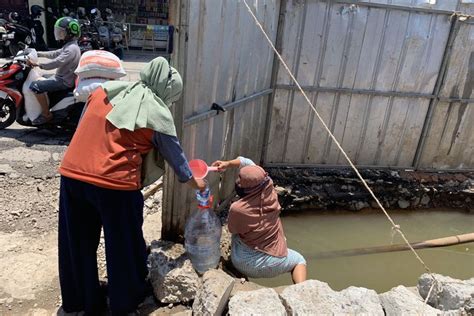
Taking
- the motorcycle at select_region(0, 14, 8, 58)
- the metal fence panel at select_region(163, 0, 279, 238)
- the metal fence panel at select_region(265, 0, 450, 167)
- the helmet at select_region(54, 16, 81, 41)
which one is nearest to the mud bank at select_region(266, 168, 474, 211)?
the metal fence panel at select_region(265, 0, 450, 167)

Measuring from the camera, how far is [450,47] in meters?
5.36

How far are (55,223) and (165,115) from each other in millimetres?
2086

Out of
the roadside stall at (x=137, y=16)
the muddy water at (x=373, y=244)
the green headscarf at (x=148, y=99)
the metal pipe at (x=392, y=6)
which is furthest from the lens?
the roadside stall at (x=137, y=16)

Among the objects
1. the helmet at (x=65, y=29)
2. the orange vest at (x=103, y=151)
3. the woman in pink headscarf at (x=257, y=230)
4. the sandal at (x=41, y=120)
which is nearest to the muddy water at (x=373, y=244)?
the woman in pink headscarf at (x=257, y=230)

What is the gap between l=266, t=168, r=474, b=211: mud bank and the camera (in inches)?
208

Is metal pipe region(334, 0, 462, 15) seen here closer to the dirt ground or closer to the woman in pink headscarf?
the woman in pink headscarf

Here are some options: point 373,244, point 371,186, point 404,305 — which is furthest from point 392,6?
point 404,305

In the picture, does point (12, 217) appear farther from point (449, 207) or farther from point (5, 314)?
point (449, 207)

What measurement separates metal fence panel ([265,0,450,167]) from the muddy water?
3.00 ft

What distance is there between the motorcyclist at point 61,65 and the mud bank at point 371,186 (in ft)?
9.90

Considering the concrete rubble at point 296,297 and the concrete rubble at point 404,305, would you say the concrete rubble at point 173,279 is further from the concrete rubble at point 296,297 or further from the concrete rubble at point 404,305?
the concrete rubble at point 404,305

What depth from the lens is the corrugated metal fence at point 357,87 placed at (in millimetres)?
4497

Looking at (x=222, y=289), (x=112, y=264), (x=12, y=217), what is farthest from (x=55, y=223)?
(x=222, y=289)

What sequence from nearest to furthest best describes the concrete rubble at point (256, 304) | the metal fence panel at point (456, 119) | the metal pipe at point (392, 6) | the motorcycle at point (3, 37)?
the concrete rubble at point (256, 304), the metal pipe at point (392, 6), the metal fence panel at point (456, 119), the motorcycle at point (3, 37)
